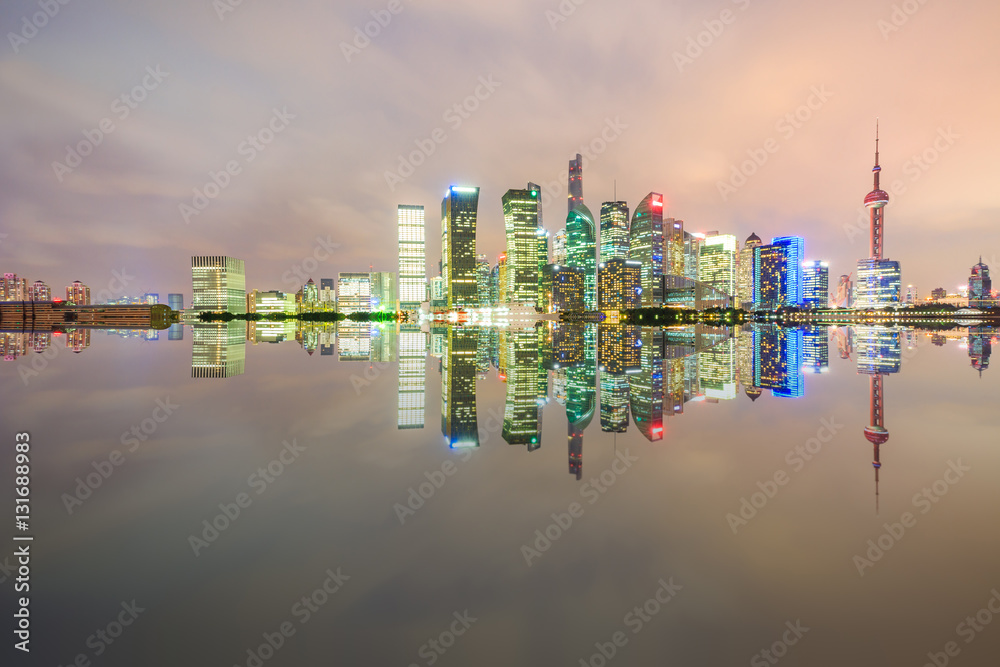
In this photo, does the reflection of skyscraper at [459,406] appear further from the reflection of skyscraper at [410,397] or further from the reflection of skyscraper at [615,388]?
the reflection of skyscraper at [615,388]

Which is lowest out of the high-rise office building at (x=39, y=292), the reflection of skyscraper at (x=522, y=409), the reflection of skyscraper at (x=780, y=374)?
the reflection of skyscraper at (x=522, y=409)

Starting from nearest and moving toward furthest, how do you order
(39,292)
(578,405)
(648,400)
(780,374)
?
1. (578,405)
2. (648,400)
3. (780,374)
4. (39,292)

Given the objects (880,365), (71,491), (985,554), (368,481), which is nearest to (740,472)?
(985,554)

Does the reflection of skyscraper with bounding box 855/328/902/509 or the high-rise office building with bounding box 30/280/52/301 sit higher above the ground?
the high-rise office building with bounding box 30/280/52/301

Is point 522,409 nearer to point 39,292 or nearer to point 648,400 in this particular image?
point 648,400

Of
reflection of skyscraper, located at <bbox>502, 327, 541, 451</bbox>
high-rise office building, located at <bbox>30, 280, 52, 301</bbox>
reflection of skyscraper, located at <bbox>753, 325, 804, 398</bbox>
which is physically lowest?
reflection of skyscraper, located at <bbox>502, 327, 541, 451</bbox>

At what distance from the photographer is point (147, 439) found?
34.7ft

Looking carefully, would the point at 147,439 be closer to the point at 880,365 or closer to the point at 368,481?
the point at 368,481

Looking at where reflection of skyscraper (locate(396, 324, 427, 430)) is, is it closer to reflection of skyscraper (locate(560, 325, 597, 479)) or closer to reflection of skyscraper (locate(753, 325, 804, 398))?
reflection of skyscraper (locate(560, 325, 597, 479))

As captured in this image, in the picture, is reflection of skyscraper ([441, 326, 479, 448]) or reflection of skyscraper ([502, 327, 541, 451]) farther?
reflection of skyscraper ([441, 326, 479, 448])

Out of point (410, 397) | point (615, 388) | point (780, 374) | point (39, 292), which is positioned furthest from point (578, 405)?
point (39, 292)

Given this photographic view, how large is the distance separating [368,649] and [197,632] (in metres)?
1.53

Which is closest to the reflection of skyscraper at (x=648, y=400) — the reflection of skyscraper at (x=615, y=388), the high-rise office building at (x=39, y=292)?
the reflection of skyscraper at (x=615, y=388)

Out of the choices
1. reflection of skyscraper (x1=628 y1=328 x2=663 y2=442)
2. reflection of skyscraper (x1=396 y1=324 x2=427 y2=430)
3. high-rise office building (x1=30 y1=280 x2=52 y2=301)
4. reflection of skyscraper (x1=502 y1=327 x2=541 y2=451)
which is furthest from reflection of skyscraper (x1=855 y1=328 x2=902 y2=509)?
high-rise office building (x1=30 y1=280 x2=52 y2=301)
